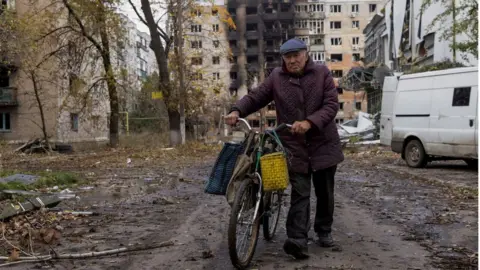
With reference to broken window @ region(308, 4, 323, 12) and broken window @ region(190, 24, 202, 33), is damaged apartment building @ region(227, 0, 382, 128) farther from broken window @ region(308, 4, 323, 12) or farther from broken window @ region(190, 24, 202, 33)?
broken window @ region(190, 24, 202, 33)

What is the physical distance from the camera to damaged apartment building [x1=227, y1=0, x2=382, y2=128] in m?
83.6

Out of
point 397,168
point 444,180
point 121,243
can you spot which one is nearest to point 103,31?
point 397,168

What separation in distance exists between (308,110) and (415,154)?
35.1 feet

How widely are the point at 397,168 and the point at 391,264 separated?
10967 mm

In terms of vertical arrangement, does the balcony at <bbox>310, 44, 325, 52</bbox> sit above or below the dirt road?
above

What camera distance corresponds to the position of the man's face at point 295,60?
4887 mm

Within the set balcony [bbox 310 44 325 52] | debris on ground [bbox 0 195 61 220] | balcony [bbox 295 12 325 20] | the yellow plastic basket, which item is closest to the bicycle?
the yellow plastic basket

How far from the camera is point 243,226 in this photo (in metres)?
4.50

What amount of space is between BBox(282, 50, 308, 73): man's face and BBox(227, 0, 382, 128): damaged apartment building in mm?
77749

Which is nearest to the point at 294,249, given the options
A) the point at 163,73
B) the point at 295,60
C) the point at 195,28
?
the point at 295,60

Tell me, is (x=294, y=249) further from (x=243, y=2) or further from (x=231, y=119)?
(x=243, y=2)

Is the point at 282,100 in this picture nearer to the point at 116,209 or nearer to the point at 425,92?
the point at 116,209

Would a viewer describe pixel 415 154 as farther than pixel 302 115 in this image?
Yes

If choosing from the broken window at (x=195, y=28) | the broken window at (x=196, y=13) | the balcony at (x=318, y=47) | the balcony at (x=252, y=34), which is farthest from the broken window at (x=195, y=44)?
the balcony at (x=318, y=47)
